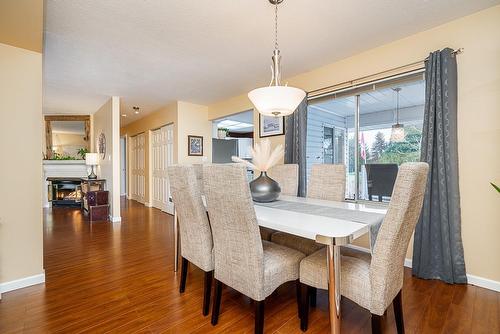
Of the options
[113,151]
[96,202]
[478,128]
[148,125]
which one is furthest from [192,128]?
[478,128]

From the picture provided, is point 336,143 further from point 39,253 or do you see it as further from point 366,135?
point 39,253

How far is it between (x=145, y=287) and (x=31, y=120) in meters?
1.80

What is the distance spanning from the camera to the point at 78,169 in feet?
20.3

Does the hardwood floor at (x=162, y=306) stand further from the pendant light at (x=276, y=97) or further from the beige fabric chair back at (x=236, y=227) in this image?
the pendant light at (x=276, y=97)

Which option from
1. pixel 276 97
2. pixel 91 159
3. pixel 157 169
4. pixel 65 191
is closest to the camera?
pixel 276 97

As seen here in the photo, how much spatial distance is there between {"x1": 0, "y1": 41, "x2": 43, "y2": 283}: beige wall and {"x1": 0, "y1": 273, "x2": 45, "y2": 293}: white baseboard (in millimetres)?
32

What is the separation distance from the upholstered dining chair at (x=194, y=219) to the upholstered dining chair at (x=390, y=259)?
2.61ft

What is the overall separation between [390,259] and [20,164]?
9.55ft

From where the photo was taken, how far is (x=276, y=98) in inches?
68.1

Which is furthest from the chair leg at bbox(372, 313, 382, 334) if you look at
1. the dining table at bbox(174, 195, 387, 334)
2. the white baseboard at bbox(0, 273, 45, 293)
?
the white baseboard at bbox(0, 273, 45, 293)

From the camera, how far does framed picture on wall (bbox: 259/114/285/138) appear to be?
385cm

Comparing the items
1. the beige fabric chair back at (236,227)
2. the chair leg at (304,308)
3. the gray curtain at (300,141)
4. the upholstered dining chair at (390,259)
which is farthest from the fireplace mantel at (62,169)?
the upholstered dining chair at (390,259)

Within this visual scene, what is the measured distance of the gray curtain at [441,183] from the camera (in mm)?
2174

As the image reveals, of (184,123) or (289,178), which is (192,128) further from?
(289,178)
